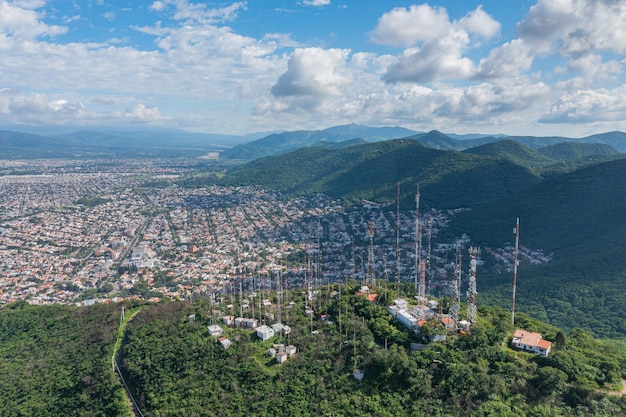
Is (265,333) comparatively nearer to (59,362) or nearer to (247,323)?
(247,323)

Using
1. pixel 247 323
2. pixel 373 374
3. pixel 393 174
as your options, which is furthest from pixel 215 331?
pixel 393 174

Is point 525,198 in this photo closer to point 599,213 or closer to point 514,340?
point 599,213

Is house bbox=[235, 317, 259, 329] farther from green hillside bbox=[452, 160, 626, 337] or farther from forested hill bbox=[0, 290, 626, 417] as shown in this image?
green hillside bbox=[452, 160, 626, 337]

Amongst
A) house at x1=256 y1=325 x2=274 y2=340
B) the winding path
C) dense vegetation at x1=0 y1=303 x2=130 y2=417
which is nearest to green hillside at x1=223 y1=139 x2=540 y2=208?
house at x1=256 y1=325 x2=274 y2=340

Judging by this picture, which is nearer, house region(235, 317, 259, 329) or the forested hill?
the forested hill

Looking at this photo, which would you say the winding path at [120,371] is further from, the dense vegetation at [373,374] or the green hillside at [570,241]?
the green hillside at [570,241]

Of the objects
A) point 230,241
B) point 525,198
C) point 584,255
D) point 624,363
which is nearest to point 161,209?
point 230,241
